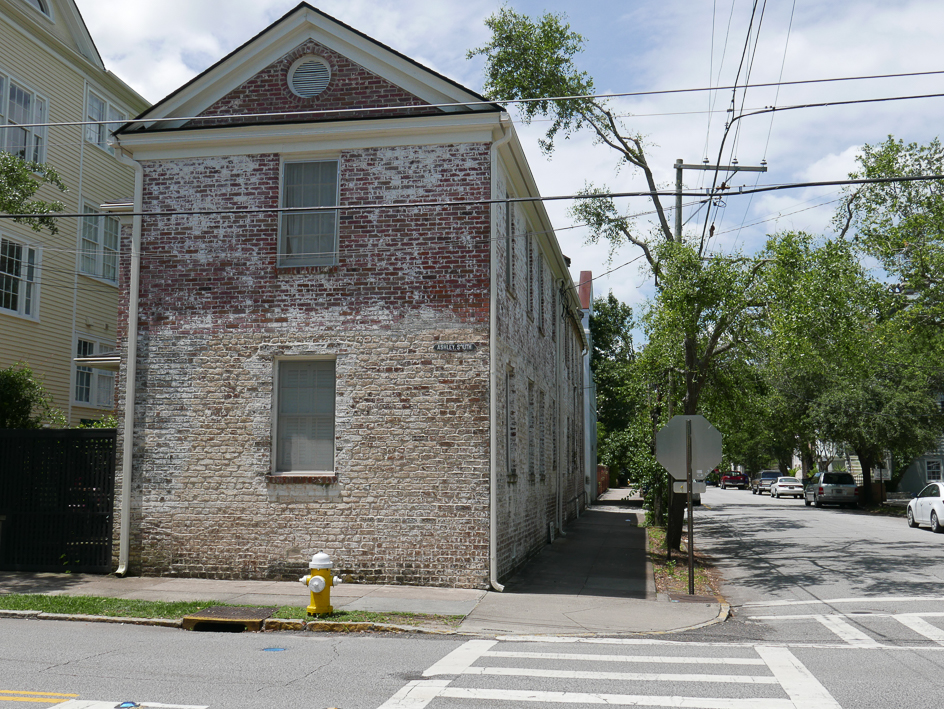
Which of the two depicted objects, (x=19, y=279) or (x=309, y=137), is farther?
(x=19, y=279)

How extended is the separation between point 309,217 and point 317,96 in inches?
76.1

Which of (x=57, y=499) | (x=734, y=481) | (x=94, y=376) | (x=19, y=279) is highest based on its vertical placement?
(x=19, y=279)

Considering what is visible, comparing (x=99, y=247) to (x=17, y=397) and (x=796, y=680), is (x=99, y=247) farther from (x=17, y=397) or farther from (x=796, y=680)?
(x=796, y=680)

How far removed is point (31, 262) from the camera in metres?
20.1

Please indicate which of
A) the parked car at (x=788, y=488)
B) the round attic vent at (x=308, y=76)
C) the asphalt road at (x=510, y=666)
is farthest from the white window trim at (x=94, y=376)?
the parked car at (x=788, y=488)

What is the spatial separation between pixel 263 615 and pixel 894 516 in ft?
99.3

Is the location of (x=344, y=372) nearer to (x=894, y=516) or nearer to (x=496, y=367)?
(x=496, y=367)

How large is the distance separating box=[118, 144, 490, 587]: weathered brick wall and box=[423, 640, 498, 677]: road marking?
298 cm

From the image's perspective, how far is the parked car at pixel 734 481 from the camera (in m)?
75.6

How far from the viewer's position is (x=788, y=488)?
172 feet

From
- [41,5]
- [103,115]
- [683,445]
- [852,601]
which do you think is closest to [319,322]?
[683,445]

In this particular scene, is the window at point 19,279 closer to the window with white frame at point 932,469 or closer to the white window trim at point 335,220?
the white window trim at point 335,220

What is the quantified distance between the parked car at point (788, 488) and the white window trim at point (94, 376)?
42.7 metres

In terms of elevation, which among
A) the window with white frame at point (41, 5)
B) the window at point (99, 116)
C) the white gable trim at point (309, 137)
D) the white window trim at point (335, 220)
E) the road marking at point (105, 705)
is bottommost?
the road marking at point (105, 705)
